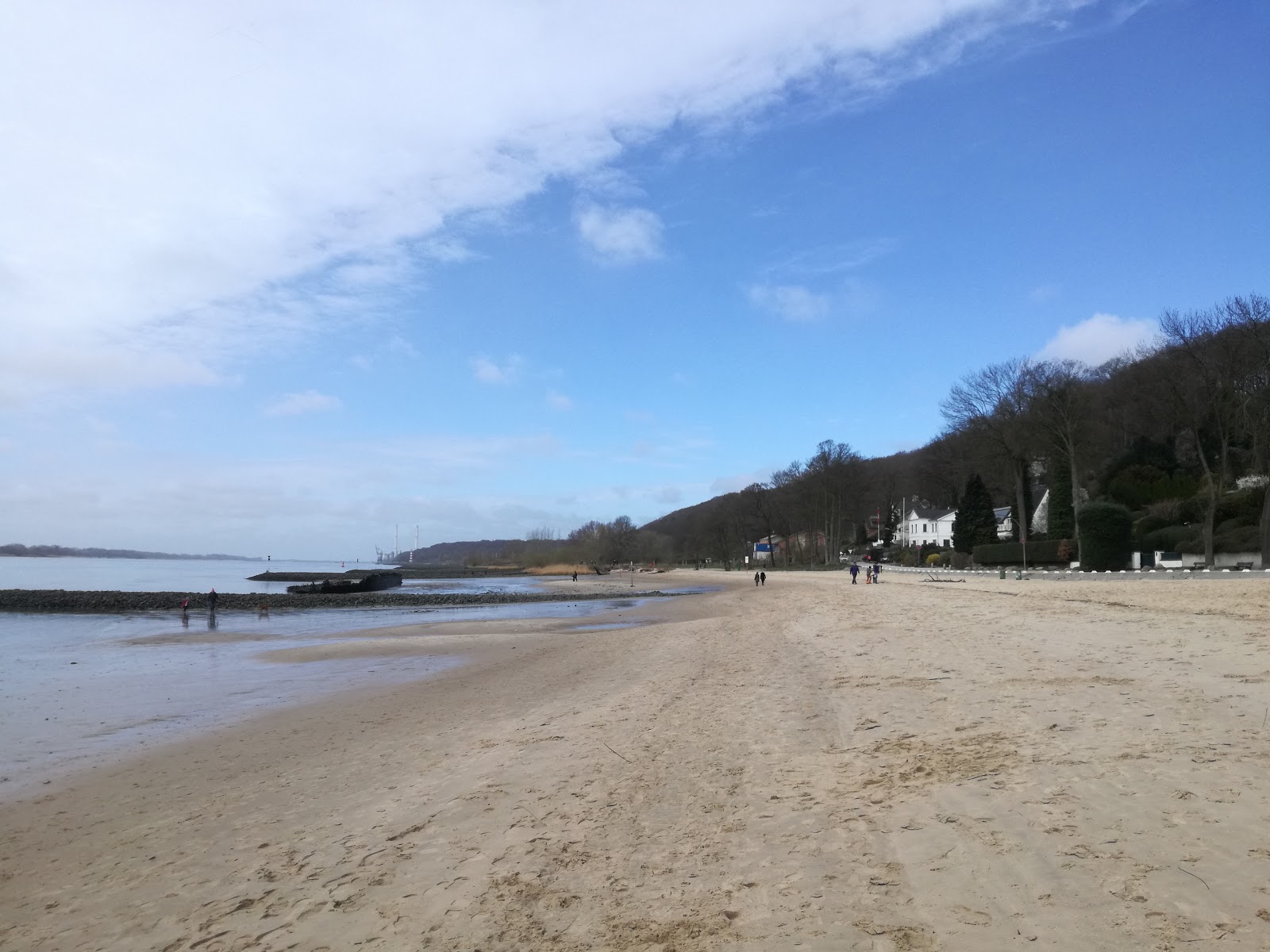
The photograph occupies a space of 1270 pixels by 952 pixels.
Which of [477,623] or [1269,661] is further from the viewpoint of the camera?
[477,623]

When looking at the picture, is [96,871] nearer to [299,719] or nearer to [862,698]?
[299,719]

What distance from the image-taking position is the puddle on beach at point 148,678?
10.9m

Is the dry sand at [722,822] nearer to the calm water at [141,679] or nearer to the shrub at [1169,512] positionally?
the calm water at [141,679]

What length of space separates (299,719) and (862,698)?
826 centimetres

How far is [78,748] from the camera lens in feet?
34.6

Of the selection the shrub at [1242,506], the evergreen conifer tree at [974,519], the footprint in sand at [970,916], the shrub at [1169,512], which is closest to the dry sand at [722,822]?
the footprint in sand at [970,916]

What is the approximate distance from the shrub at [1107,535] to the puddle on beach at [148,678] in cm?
2198

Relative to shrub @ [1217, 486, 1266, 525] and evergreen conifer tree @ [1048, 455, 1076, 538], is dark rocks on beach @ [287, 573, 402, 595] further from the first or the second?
shrub @ [1217, 486, 1266, 525]

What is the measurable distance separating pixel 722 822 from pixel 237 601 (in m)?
57.5

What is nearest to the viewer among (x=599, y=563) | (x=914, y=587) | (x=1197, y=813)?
(x=1197, y=813)

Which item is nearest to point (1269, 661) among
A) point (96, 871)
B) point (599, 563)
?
point (96, 871)

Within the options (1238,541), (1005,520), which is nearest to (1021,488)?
(1238,541)

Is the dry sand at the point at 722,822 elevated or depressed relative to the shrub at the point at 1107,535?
depressed

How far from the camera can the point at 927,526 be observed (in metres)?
105
